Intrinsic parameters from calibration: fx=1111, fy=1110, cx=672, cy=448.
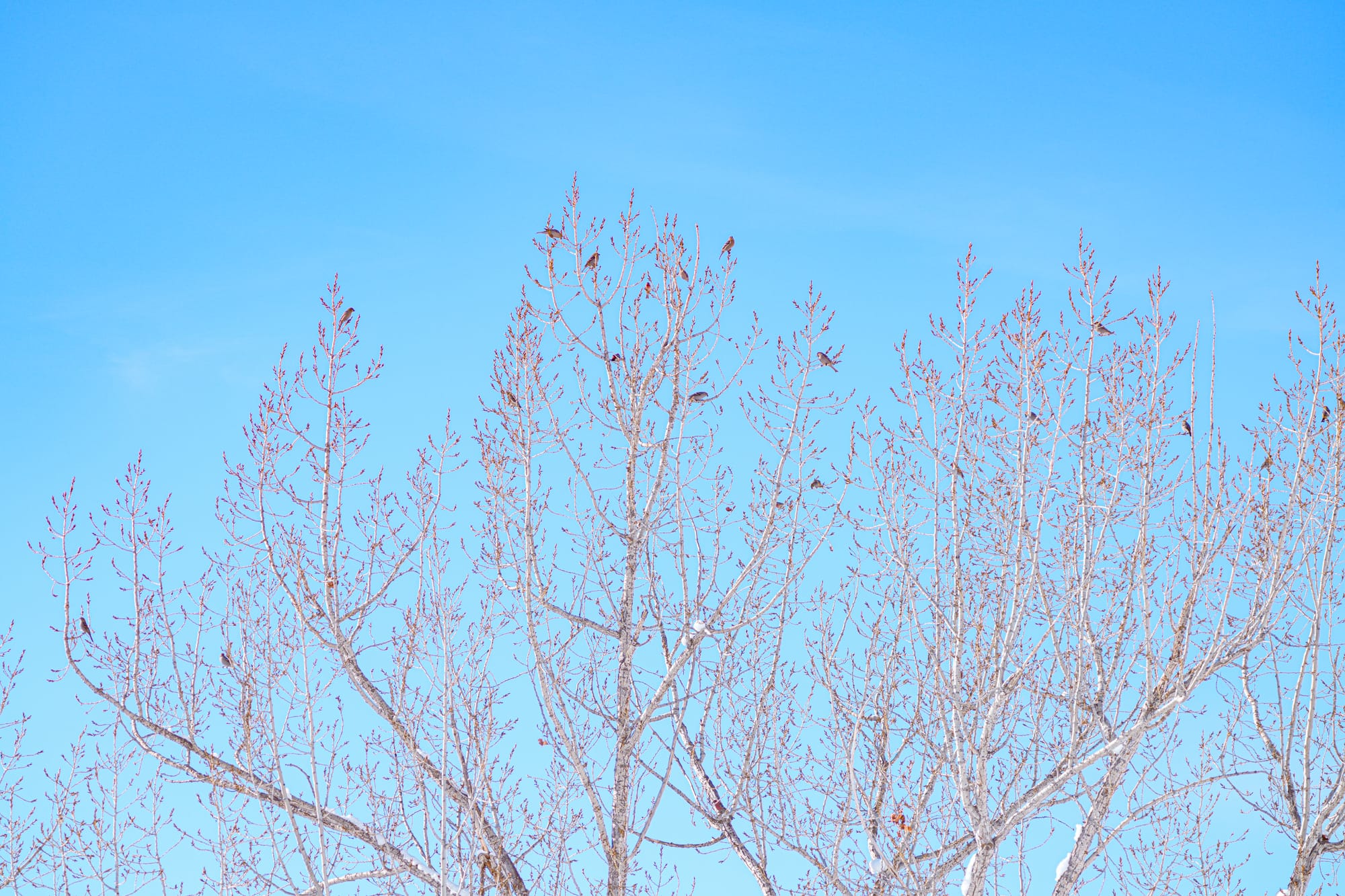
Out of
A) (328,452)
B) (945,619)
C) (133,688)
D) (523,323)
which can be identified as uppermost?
(523,323)

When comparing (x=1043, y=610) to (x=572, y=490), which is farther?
(x=572, y=490)

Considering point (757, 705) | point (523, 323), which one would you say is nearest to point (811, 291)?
point (523, 323)

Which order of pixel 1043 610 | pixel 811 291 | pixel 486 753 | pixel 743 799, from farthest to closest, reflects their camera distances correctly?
pixel 743 799 < pixel 811 291 < pixel 1043 610 < pixel 486 753

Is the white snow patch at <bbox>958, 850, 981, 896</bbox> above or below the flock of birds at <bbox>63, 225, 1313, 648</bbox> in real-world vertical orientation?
below

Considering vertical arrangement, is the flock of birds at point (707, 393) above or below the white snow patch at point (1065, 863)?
above

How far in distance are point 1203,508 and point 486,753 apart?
4.24m

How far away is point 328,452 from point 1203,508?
16.8ft

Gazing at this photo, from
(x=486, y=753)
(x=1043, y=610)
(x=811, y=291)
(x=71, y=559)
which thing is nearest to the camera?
(x=486, y=753)

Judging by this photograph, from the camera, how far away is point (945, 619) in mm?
6059

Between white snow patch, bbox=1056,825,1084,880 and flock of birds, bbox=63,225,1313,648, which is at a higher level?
flock of birds, bbox=63,225,1313,648

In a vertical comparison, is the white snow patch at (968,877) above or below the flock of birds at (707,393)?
below

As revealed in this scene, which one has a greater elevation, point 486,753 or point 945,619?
point 945,619

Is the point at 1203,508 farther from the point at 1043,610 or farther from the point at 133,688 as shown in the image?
the point at 133,688

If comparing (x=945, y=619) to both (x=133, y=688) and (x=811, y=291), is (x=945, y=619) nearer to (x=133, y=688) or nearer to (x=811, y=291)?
(x=811, y=291)
